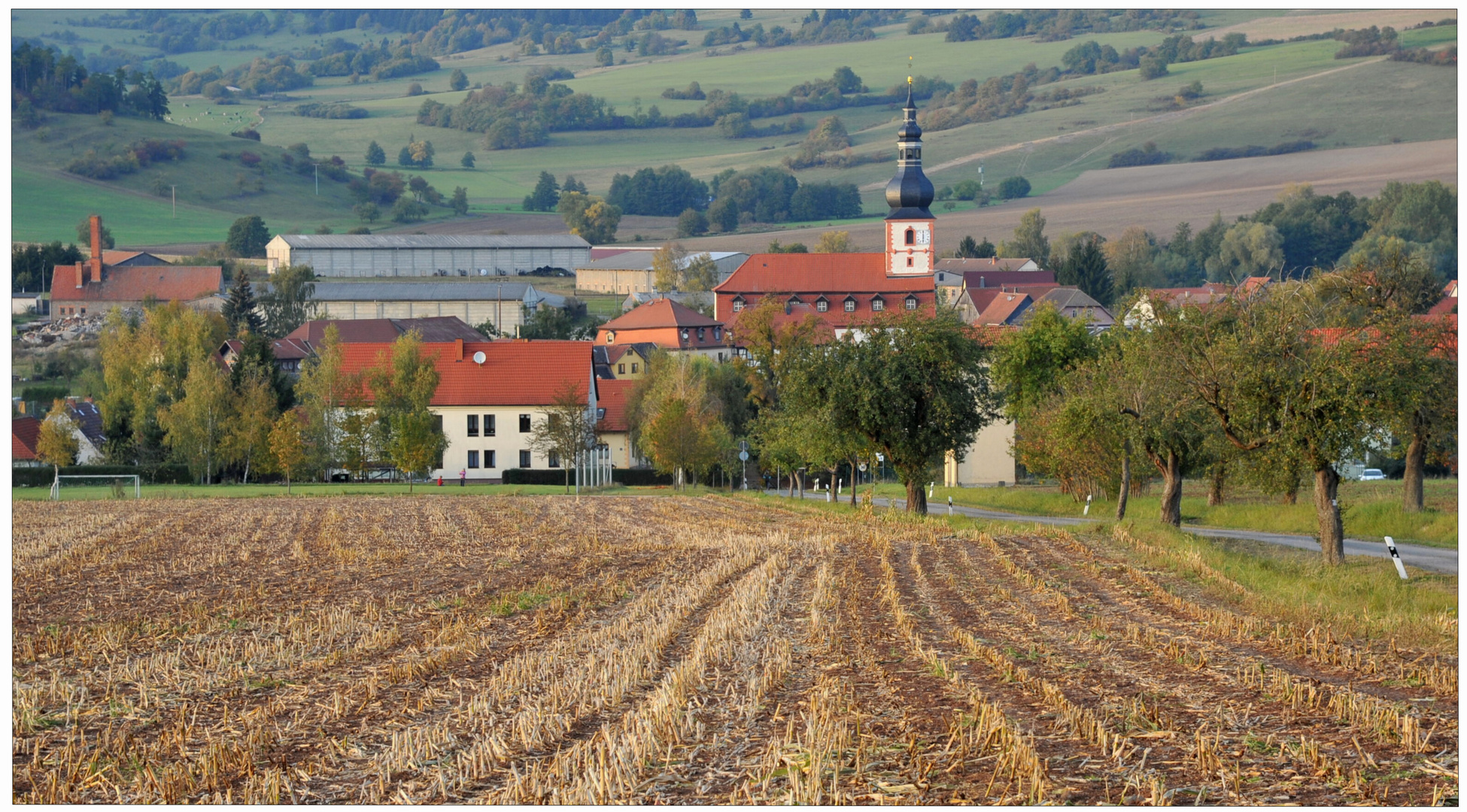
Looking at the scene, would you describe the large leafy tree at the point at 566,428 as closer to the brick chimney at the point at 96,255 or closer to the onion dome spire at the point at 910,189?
the onion dome spire at the point at 910,189

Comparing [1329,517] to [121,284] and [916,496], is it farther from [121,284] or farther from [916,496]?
[121,284]

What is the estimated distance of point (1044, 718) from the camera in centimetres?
1294

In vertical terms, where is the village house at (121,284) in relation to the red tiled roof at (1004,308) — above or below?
above

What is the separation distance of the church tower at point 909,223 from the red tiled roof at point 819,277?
4.23 ft

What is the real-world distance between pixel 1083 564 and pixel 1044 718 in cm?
1511

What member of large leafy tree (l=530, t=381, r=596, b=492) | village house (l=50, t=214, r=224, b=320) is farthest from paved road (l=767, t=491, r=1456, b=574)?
village house (l=50, t=214, r=224, b=320)

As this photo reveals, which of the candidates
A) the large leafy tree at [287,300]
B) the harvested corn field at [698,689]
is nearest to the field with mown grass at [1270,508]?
the harvested corn field at [698,689]

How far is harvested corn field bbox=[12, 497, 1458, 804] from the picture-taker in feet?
35.8

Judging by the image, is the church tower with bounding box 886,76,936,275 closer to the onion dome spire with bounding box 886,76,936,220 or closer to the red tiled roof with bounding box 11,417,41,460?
the onion dome spire with bounding box 886,76,936,220

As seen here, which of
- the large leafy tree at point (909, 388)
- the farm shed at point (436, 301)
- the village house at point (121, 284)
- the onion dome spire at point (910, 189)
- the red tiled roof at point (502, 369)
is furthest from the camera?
the farm shed at point (436, 301)

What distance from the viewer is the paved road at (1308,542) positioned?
31.3m

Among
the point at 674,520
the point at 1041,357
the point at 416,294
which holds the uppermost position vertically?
the point at 416,294

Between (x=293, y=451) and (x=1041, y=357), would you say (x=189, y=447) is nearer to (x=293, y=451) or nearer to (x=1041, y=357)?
(x=293, y=451)

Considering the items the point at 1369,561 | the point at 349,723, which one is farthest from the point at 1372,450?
the point at 349,723
